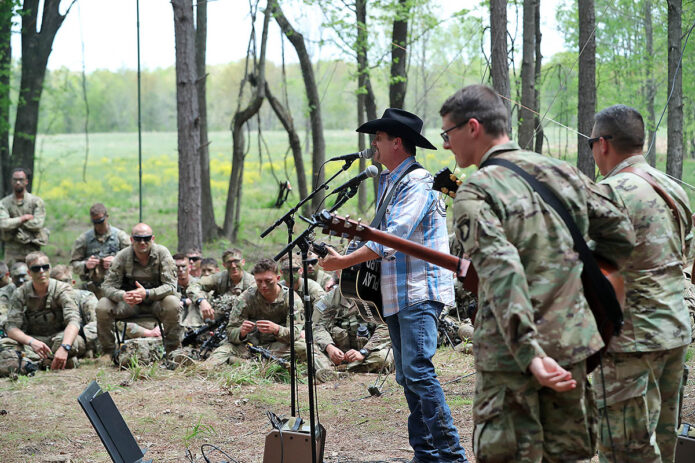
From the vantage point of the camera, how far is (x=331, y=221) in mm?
3783

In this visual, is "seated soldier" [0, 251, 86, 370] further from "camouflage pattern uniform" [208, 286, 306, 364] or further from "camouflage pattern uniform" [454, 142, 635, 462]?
"camouflage pattern uniform" [454, 142, 635, 462]

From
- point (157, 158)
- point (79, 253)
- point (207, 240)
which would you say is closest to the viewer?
point (79, 253)

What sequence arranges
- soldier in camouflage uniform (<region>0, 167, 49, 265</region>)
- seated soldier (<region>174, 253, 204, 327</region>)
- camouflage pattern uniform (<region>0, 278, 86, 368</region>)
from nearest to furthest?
camouflage pattern uniform (<region>0, 278, 86, 368</region>) → seated soldier (<region>174, 253, 204, 327</region>) → soldier in camouflage uniform (<region>0, 167, 49, 265</region>)

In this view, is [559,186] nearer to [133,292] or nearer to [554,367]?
[554,367]

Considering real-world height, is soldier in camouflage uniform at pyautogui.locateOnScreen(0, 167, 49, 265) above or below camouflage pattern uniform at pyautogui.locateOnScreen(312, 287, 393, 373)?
above

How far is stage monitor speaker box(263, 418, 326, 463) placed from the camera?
4324 mm

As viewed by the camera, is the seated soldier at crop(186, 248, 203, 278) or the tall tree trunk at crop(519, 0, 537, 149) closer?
the seated soldier at crop(186, 248, 203, 278)

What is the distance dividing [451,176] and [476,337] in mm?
1339

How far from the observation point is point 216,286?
10.1 m

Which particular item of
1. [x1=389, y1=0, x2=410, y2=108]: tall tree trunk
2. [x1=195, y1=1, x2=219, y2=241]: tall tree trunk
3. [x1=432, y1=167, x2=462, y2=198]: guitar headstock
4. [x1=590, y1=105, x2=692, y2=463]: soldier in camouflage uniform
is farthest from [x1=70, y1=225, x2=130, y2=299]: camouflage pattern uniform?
[x1=590, y1=105, x2=692, y2=463]: soldier in camouflage uniform

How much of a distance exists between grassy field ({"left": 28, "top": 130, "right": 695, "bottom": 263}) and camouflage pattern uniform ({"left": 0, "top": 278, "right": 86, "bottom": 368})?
394 centimetres

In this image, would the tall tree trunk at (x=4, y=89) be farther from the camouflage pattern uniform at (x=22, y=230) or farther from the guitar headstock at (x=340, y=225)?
the guitar headstock at (x=340, y=225)

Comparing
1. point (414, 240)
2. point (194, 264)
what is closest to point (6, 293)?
point (194, 264)

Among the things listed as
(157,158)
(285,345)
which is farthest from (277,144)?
(285,345)
